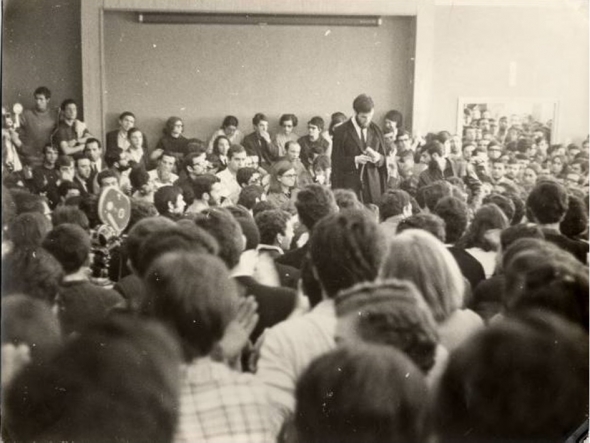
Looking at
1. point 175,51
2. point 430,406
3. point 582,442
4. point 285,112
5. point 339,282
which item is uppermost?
point 175,51

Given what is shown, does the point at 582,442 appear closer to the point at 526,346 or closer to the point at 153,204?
the point at 526,346

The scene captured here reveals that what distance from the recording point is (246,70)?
2.33m

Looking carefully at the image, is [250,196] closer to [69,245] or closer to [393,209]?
[393,209]

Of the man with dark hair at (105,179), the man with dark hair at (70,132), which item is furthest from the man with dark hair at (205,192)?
the man with dark hair at (70,132)

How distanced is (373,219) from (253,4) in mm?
707

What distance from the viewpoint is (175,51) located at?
231 cm

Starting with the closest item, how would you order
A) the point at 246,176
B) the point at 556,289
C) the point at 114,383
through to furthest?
the point at 114,383 → the point at 246,176 → the point at 556,289

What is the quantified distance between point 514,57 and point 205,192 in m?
1.00

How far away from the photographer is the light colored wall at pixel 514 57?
238 cm

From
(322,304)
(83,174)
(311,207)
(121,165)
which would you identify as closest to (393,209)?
(311,207)

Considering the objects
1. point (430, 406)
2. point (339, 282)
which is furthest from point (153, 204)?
point (430, 406)

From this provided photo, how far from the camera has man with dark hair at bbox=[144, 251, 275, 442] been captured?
226 cm

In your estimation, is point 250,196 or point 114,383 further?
point 250,196

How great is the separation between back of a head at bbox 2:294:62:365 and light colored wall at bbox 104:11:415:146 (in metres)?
0.54
